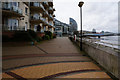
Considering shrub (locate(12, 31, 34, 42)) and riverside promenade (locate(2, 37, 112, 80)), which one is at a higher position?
shrub (locate(12, 31, 34, 42))

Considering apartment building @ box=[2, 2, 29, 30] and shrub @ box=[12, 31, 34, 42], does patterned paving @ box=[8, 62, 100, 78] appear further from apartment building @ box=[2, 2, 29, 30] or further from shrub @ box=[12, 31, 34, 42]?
apartment building @ box=[2, 2, 29, 30]

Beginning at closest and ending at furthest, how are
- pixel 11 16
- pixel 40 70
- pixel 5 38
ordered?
1. pixel 40 70
2. pixel 5 38
3. pixel 11 16

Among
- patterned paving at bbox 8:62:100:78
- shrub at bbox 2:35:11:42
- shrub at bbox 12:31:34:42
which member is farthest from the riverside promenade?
shrub at bbox 12:31:34:42

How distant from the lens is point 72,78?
402 centimetres

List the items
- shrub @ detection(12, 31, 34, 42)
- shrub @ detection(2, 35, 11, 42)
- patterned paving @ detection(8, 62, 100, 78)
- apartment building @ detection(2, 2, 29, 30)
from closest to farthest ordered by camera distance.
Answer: patterned paving @ detection(8, 62, 100, 78) → shrub @ detection(2, 35, 11, 42) → shrub @ detection(12, 31, 34, 42) → apartment building @ detection(2, 2, 29, 30)

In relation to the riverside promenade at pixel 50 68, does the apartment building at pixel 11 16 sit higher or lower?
higher

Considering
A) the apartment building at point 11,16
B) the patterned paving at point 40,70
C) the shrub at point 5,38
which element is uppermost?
the apartment building at point 11,16

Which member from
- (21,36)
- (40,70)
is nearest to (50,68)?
(40,70)

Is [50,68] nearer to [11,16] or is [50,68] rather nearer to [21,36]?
[21,36]

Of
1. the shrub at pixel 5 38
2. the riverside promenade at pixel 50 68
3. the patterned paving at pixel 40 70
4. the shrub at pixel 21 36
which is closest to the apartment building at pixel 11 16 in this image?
the shrub at pixel 5 38

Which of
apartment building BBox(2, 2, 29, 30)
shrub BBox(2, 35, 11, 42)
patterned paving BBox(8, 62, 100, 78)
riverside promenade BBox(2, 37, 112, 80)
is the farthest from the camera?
apartment building BBox(2, 2, 29, 30)

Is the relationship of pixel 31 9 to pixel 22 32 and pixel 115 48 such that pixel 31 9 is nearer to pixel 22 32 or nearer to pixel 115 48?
pixel 22 32

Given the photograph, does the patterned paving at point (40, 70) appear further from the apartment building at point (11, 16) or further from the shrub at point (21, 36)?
the apartment building at point (11, 16)

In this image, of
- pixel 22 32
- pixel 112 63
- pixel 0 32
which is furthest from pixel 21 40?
pixel 112 63
